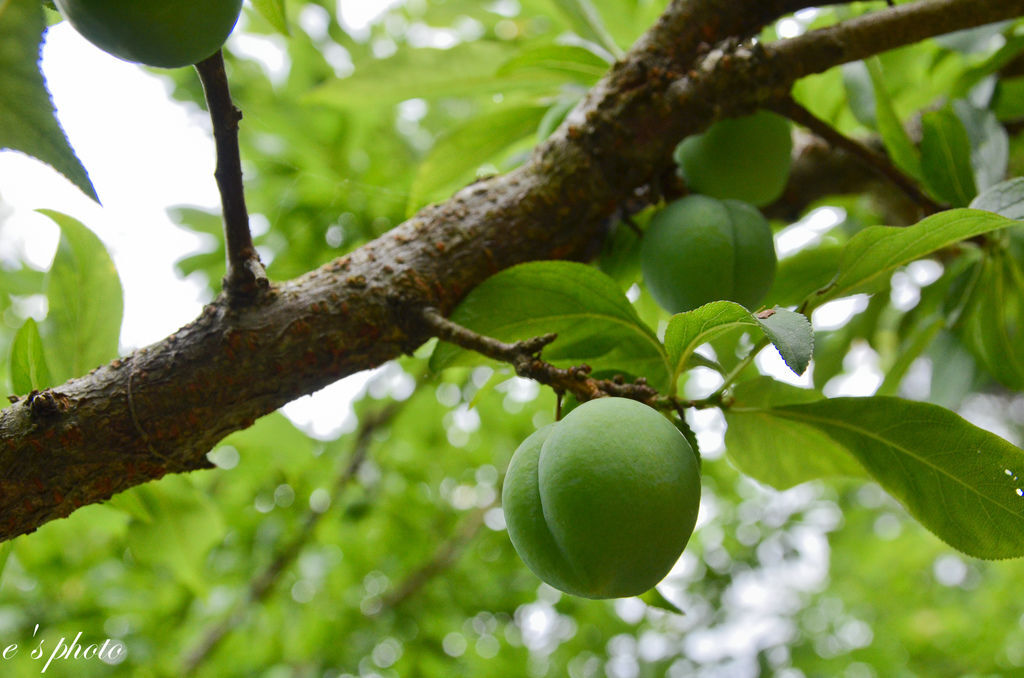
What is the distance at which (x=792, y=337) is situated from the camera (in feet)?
1.95

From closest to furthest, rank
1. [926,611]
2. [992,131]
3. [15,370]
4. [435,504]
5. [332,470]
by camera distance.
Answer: [15,370] → [992,131] → [332,470] → [435,504] → [926,611]

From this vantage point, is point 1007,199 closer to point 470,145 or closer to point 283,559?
point 470,145

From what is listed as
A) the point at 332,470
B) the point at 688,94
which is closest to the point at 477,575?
the point at 332,470

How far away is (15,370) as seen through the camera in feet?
2.88

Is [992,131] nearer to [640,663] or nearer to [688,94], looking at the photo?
[688,94]

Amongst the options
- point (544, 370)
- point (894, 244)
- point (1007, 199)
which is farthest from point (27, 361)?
point (1007, 199)

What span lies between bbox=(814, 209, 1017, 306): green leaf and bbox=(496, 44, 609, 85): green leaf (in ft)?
1.91

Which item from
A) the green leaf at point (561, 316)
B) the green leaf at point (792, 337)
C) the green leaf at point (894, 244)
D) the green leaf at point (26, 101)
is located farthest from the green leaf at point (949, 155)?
the green leaf at point (26, 101)

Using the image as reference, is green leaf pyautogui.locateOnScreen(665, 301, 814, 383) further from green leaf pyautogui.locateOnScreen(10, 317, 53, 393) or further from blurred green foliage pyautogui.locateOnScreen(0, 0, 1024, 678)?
green leaf pyautogui.locateOnScreen(10, 317, 53, 393)

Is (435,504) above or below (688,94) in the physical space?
below

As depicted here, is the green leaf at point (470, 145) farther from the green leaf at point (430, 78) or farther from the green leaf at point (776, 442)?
the green leaf at point (776, 442)

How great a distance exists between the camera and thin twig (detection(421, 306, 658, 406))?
31.1 inches

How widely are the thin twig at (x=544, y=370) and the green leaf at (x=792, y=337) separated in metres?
0.21

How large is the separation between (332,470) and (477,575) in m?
0.64
